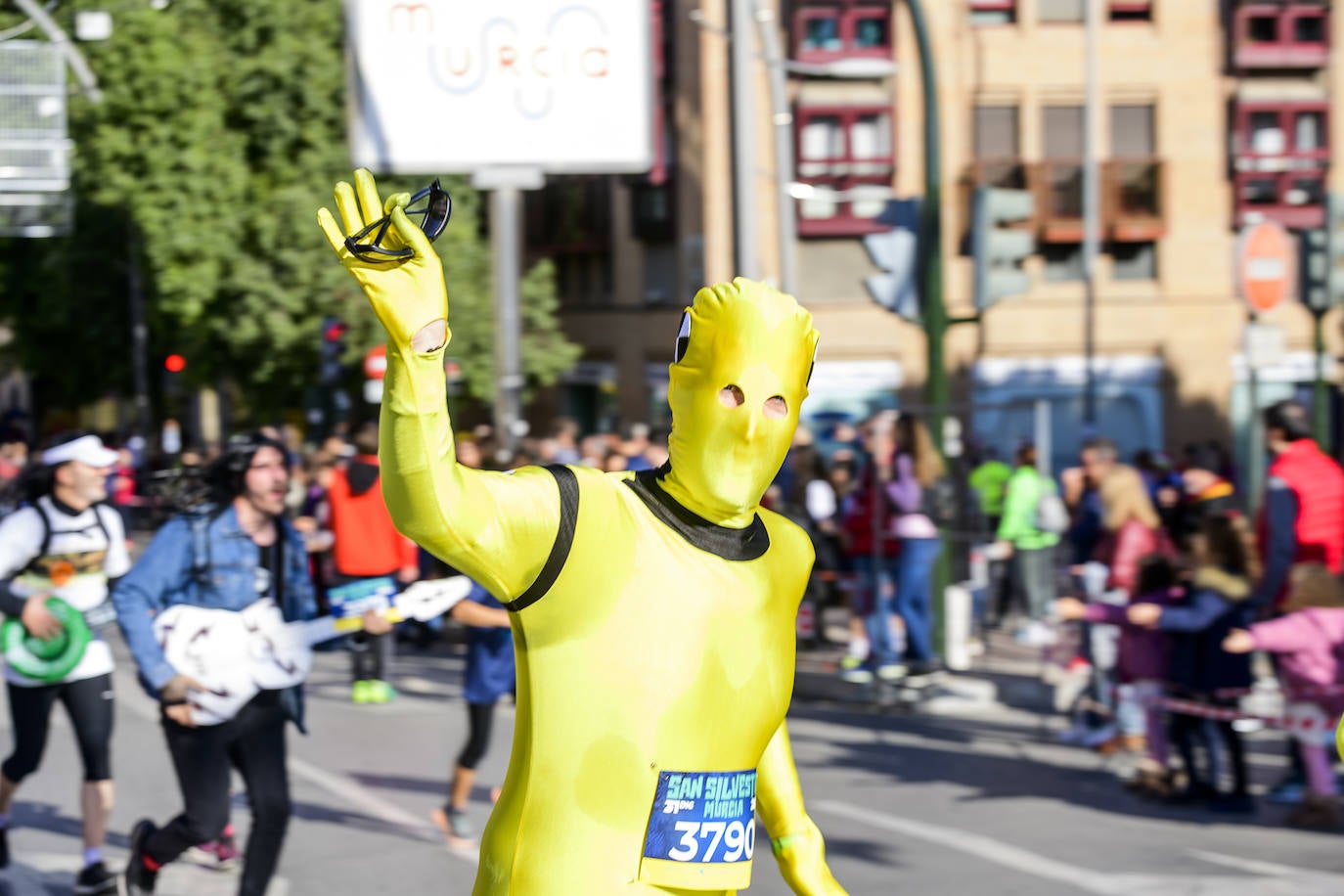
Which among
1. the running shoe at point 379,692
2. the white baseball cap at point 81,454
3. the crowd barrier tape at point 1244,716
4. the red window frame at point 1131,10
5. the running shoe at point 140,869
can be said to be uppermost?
the red window frame at point 1131,10

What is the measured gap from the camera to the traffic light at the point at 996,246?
37.1 feet

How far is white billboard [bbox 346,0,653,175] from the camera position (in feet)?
59.5

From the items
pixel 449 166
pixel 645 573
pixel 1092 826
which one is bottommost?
pixel 1092 826

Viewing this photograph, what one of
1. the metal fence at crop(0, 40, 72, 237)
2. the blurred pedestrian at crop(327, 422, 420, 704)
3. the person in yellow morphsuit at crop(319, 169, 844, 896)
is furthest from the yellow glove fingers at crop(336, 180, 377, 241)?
the metal fence at crop(0, 40, 72, 237)

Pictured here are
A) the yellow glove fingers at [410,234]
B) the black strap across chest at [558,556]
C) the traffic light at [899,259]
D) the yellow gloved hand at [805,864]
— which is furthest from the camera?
the traffic light at [899,259]

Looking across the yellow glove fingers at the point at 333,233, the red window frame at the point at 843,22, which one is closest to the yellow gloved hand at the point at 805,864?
the yellow glove fingers at the point at 333,233

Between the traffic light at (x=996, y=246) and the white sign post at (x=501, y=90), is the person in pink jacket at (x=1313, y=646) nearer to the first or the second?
the traffic light at (x=996, y=246)

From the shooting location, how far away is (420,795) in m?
9.38

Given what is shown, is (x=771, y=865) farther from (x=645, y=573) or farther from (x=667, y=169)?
(x=667, y=169)

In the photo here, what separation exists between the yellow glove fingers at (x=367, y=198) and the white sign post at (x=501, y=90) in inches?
588

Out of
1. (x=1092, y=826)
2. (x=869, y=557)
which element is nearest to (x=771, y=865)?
(x=1092, y=826)

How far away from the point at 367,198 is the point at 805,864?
1.43 meters

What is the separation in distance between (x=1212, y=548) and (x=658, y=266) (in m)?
23.2

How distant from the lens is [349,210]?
114 inches
